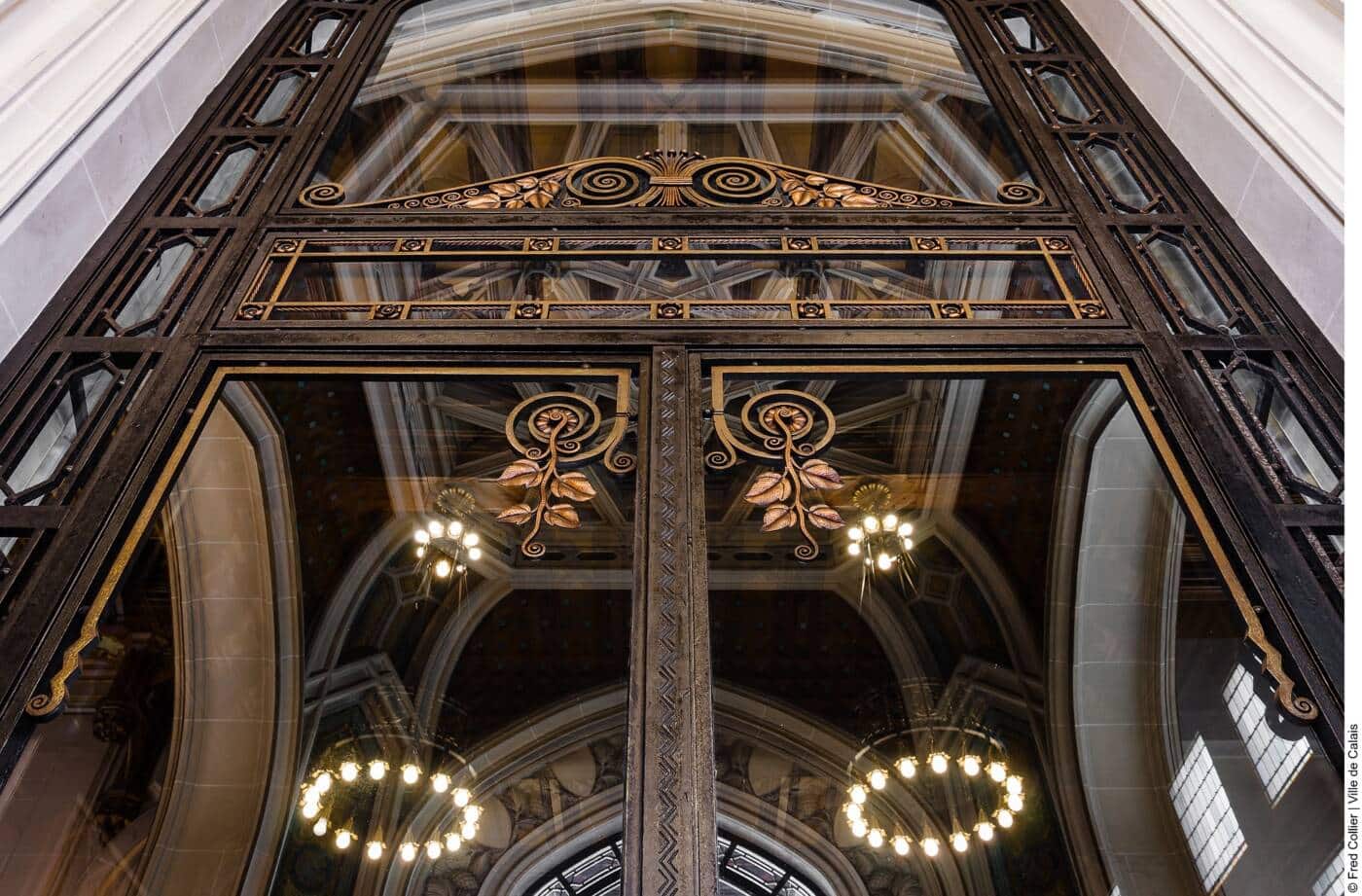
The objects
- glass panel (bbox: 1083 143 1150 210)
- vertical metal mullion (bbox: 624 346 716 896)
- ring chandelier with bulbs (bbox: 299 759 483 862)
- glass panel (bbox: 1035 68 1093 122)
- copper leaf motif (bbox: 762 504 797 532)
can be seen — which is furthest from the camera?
glass panel (bbox: 1035 68 1093 122)

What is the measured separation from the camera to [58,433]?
8.60ft

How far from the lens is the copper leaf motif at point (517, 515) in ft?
8.04

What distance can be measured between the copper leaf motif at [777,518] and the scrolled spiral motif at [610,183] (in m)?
1.43

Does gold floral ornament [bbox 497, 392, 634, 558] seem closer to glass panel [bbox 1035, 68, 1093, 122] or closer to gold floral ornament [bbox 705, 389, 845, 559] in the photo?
gold floral ornament [bbox 705, 389, 845, 559]

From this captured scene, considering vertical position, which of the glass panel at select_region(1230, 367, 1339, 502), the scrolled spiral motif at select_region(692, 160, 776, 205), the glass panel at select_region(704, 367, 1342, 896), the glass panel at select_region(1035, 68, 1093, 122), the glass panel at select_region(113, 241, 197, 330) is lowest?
the glass panel at select_region(704, 367, 1342, 896)

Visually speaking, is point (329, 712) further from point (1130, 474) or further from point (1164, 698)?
point (1130, 474)

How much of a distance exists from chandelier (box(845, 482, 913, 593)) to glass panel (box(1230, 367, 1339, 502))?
901 millimetres

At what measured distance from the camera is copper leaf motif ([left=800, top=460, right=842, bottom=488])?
249 centimetres

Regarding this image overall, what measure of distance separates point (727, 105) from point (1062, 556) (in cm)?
238

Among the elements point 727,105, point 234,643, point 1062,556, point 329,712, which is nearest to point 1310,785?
point 1062,556

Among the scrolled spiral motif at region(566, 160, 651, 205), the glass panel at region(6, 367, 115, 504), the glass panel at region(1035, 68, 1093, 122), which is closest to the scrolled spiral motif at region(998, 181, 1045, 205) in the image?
the glass panel at region(1035, 68, 1093, 122)

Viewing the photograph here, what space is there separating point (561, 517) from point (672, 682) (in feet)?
1.75

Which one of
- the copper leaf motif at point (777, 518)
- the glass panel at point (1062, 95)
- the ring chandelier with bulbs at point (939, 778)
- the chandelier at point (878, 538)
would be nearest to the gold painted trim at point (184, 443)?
the copper leaf motif at point (777, 518)

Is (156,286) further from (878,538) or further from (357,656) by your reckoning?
(878,538)
